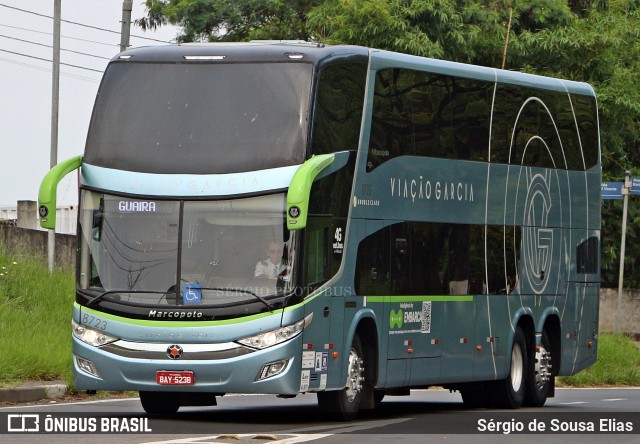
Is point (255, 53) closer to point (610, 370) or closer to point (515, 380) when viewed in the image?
point (515, 380)

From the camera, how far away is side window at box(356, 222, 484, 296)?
1697cm

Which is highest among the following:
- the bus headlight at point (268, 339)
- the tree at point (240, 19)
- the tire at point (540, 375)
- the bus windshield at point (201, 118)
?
the tree at point (240, 19)

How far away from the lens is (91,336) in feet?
50.8

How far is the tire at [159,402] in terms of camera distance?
1667 cm

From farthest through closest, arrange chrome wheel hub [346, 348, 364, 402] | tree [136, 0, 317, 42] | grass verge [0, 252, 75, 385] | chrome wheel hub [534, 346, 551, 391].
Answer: tree [136, 0, 317, 42] < chrome wheel hub [534, 346, 551, 391] < grass verge [0, 252, 75, 385] < chrome wheel hub [346, 348, 364, 402]

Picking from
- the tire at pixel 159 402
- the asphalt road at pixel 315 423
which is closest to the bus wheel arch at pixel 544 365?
the asphalt road at pixel 315 423

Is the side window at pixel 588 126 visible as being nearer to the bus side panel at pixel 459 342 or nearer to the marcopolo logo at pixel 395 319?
the bus side panel at pixel 459 342

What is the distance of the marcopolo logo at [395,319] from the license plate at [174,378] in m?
3.11

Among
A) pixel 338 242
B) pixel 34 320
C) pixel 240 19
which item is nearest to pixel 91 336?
pixel 338 242

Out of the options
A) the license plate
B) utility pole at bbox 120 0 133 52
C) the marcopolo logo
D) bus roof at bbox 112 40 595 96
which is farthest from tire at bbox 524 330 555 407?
utility pole at bbox 120 0 133 52

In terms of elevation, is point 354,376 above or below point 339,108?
below

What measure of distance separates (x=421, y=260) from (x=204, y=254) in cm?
365

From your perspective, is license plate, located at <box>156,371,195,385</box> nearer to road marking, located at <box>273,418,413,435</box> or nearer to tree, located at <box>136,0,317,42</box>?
road marking, located at <box>273,418,413,435</box>

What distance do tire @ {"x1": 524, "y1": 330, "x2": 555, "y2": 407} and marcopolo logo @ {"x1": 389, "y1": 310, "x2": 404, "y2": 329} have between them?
15.0ft
